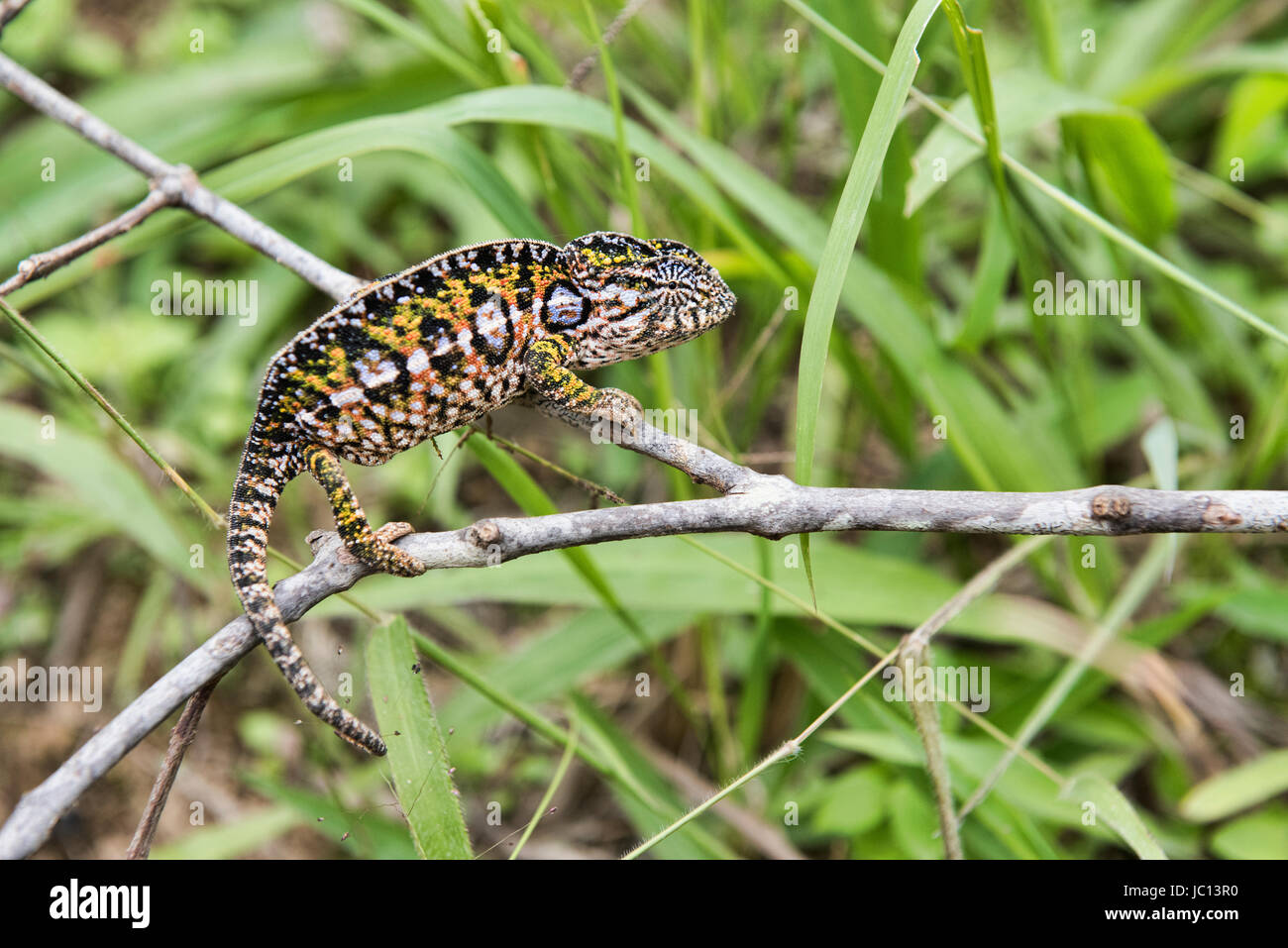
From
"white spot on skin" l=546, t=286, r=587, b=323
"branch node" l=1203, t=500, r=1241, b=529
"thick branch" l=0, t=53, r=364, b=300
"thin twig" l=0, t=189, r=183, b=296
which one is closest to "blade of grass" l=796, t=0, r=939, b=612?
"white spot on skin" l=546, t=286, r=587, b=323

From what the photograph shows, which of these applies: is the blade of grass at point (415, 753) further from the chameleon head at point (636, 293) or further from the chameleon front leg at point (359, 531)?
the chameleon head at point (636, 293)

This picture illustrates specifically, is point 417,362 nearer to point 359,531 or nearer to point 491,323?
point 491,323

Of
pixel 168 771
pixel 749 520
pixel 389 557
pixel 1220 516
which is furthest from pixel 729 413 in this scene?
pixel 168 771

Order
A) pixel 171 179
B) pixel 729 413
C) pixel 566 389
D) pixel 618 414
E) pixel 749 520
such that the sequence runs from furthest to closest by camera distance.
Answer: pixel 729 413 → pixel 171 179 → pixel 566 389 → pixel 618 414 → pixel 749 520

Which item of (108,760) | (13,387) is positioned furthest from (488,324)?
(13,387)

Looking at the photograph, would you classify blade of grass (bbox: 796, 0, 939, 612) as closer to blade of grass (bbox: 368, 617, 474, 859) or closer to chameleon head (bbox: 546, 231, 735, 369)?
chameleon head (bbox: 546, 231, 735, 369)

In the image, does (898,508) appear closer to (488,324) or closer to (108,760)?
(488,324)

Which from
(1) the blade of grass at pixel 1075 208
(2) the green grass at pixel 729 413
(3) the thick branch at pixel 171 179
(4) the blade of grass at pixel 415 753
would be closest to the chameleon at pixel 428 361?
(4) the blade of grass at pixel 415 753
